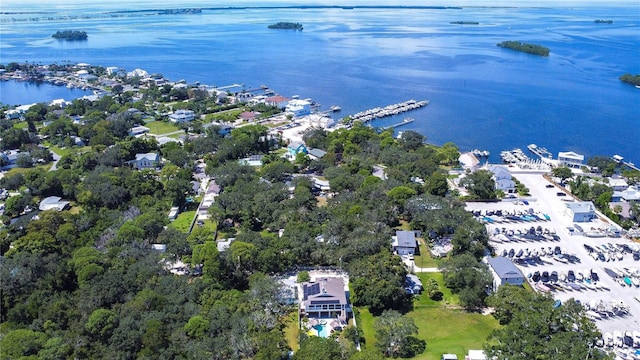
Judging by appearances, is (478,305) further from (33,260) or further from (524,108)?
(524,108)

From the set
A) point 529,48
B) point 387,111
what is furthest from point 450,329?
point 529,48

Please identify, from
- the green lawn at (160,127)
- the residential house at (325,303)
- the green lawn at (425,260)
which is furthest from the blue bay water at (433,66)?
the residential house at (325,303)

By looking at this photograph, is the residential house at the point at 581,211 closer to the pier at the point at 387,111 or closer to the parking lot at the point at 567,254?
the parking lot at the point at 567,254

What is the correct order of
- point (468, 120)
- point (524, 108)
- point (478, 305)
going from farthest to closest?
point (524, 108), point (468, 120), point (478, 305)

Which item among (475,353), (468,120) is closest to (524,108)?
(468,120)

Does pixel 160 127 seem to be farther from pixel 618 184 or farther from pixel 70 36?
pixel 70 36

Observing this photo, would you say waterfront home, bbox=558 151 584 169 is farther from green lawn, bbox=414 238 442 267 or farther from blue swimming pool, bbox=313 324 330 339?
blue swimming pool, bbox=313 324 330 339
